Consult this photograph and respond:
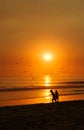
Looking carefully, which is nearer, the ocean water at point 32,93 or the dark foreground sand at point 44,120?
the dark foreground sand at point 44,120

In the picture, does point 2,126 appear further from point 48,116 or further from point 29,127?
point 48,116

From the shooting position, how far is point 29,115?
55.4ft

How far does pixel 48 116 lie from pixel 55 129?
3515mm

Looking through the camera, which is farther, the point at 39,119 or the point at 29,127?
the point at 39,119

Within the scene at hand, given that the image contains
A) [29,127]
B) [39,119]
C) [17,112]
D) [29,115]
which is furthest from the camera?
[17,112]

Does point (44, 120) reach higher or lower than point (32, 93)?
lower

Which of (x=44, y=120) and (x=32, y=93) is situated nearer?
(x=44, y=120)

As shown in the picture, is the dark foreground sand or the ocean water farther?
the ocean water

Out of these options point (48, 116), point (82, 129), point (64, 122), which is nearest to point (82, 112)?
point (48, 116)

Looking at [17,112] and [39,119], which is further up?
[17,112]

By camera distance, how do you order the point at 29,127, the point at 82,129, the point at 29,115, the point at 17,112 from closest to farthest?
1. the point at 82,129
2. the point at 29,127
3. the point at 29,115
4. the point at 17,112

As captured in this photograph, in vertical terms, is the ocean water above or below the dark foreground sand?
above

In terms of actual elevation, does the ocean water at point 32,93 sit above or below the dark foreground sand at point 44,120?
above

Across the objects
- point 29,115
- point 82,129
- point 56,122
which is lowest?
point 82,129
